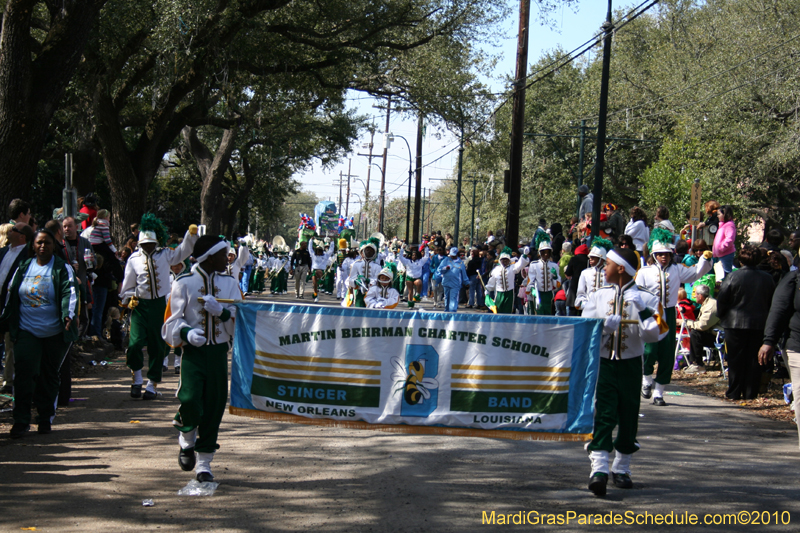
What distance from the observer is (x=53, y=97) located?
423 inches

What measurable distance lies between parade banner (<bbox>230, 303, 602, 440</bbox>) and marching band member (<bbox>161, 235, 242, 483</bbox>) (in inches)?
16.7

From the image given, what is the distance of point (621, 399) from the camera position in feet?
19.5

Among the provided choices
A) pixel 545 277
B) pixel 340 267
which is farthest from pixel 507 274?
pixel 340 267

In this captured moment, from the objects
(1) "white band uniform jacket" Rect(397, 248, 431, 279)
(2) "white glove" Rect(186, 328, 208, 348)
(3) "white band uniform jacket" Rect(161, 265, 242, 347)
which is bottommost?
(2) "white glove" Rect(186, 328, 208, 348)

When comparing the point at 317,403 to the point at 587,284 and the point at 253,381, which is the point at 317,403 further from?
the point at 587,284

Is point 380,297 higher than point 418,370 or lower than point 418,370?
higher

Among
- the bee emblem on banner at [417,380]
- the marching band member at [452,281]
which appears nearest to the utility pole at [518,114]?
the marching band member at [452,281]

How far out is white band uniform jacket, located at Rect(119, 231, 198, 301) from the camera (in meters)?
9.40

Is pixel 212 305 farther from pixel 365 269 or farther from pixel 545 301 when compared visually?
pixel 545 301

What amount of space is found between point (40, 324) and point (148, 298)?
196cm

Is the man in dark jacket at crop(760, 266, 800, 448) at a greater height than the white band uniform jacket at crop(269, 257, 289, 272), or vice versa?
the white band uniform jacket at crop(269, 257, 289, 272)

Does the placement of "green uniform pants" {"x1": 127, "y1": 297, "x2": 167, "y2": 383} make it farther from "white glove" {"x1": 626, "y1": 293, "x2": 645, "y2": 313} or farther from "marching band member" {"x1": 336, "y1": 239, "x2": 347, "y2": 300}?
"marching band member" {"x1": 336, "y1": 239, "x2": 347, "y2": 300}

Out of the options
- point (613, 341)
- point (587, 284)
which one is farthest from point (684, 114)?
point (613, 341)

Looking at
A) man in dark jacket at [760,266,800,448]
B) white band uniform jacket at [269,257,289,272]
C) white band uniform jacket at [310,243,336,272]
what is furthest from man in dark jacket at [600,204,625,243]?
white band uniform jacket at [269,257,289,272]
